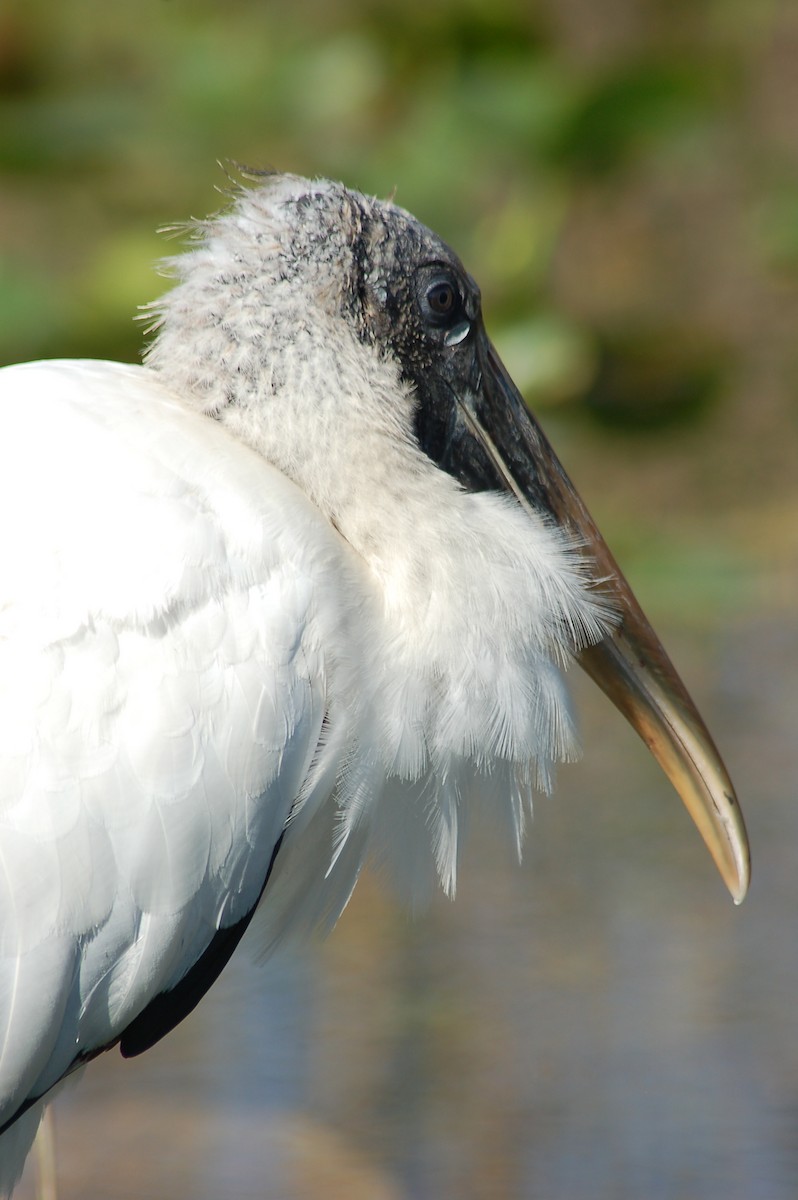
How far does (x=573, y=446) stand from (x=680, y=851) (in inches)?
108

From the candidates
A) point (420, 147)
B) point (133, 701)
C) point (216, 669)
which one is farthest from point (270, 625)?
point (420, 147)

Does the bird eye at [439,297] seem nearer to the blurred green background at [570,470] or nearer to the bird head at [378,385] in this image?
the bird head at [378,385]

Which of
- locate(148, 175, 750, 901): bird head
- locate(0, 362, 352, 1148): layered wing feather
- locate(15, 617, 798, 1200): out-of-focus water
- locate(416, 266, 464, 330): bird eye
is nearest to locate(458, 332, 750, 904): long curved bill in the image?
locate(148, 175, 750, 901): bird head

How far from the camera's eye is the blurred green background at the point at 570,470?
342 cm

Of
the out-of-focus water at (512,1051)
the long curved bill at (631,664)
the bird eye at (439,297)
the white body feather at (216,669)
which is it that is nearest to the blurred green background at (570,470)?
the out-of-focus water at (512,1051)

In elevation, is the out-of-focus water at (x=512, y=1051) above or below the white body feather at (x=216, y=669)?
below

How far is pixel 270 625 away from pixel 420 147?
4482 millimetres

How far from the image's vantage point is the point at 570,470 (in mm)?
7586

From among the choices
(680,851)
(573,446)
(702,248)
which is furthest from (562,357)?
(702,248)

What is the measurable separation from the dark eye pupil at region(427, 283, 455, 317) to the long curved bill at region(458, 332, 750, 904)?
122 millimetres

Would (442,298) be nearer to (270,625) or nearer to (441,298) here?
(441,298)

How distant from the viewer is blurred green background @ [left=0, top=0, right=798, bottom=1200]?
3.42 meters

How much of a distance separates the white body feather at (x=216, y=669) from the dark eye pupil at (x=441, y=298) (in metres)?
0.16

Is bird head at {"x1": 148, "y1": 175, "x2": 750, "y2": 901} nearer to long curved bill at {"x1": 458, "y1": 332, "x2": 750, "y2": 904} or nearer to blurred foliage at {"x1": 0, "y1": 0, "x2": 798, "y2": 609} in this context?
long curved bill at {"x1": 458, "y1": 332, "x2": 750, "y2": 904}
